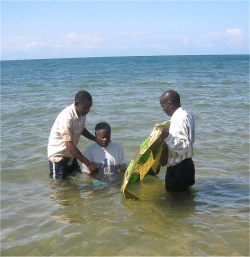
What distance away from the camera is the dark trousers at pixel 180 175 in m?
4.38

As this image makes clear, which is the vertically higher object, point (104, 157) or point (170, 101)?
point (170, 101)

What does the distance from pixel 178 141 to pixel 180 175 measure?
1.89ft

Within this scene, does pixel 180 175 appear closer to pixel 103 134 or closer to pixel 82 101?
pixel 103 134

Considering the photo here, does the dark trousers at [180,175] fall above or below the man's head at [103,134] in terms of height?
below

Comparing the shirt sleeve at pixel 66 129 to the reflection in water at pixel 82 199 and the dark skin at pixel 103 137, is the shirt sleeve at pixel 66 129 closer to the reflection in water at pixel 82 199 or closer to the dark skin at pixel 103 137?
the dark skin at pixel 103 137

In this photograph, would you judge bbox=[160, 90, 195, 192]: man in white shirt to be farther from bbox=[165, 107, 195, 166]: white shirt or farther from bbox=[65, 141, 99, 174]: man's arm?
bbox=[65, 141, 99, 174]: man's arm

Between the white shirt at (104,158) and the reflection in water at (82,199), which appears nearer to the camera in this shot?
the reflection in water at (82,199)

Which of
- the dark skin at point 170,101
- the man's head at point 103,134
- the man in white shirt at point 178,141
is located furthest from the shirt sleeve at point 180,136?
the man's head at point 103,134

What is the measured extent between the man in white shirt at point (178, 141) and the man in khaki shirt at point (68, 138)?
1.08 metres

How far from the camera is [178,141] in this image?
405 cm

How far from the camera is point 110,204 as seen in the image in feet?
15.7

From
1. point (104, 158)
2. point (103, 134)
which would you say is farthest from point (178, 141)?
point (104, 158)

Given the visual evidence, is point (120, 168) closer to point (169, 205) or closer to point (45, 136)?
point (169, 205)

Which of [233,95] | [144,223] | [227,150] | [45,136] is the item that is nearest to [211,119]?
[227,150]
